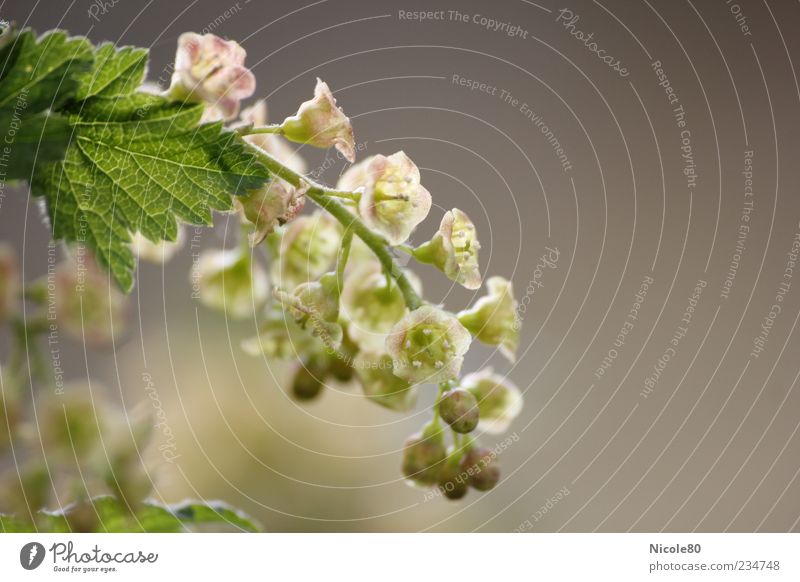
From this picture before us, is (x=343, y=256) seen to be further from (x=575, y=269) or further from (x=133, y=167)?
(x=575, y=269)

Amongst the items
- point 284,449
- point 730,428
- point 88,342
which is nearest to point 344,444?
point 284,449

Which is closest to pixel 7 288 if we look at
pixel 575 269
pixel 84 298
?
pixel 84 298

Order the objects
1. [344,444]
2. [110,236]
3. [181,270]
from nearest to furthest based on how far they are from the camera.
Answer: [110,236]
[181,270]
[344,444]

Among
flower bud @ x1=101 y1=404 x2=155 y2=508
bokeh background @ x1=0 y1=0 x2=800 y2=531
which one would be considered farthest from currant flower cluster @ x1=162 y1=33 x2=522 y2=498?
bokeh background @ x1=0 y1=0 x2=800 y2=531

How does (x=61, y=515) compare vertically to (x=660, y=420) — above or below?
below

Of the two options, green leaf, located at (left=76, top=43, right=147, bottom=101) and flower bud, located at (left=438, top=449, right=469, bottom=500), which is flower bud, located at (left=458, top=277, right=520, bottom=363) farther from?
green leaf, located at (left=76, top=43, right=147, bottom=101)
